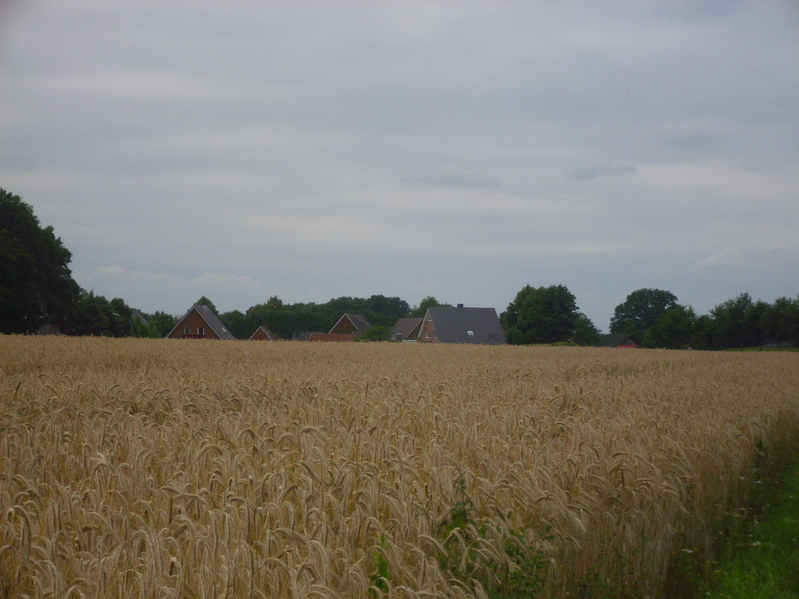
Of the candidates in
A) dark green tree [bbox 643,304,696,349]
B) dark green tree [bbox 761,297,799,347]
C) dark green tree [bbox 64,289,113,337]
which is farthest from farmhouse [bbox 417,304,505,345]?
dark green tree [bbox 64,289,113,337]

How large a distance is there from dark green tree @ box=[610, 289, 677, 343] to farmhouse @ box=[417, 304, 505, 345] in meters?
51.9

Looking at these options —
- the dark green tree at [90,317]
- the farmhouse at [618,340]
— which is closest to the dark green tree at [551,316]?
the farmhouse at [618,340]

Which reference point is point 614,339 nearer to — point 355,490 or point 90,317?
point 90,317

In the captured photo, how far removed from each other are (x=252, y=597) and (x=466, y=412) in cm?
443

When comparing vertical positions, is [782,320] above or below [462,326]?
above

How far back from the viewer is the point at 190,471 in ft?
15.1

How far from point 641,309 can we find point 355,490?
470ft

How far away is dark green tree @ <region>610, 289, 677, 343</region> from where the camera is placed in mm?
135875

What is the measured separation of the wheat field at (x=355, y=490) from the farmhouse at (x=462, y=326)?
256 ft

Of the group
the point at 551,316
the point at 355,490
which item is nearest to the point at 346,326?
the point at 551,316

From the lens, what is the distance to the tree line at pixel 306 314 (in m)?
53.2

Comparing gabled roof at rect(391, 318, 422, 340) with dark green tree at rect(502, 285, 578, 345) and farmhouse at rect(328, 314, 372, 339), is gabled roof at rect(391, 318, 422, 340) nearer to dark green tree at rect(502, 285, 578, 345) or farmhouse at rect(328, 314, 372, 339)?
farmhouse at rect(328, 314, 372, 339)

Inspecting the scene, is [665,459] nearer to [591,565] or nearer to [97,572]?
[591,565]

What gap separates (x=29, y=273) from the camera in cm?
5344
